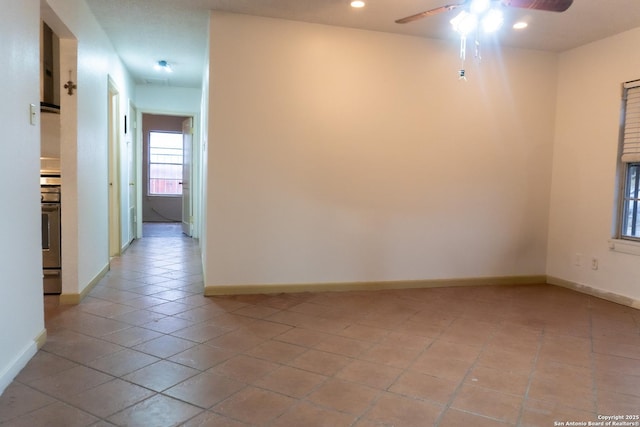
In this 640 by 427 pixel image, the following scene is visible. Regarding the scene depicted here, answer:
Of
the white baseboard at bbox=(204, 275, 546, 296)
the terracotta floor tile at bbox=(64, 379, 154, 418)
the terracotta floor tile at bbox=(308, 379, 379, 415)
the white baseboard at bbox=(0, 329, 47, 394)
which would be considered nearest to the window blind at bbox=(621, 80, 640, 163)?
the white baseboard at bbox=(204, 275, 546, 296)

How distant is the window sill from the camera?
3922 millimetres

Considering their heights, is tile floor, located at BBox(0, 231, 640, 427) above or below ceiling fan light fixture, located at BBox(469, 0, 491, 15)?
below

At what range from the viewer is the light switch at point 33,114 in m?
2.43

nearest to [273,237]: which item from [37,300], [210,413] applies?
[37,300]

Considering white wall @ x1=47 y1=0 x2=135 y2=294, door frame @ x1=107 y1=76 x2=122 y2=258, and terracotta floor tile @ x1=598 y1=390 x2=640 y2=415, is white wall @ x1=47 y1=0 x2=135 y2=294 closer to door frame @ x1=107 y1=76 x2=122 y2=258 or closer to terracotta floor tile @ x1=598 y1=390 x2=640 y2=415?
door frame @ x1=107 y1=76 x2=122 y2=258

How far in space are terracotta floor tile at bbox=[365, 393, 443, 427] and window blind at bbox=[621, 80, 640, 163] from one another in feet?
10.9

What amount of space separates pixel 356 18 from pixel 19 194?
2.93m

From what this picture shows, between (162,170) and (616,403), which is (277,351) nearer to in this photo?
(616,403)

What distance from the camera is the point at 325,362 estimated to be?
8.34 ft

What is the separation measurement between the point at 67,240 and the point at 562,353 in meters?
3.67

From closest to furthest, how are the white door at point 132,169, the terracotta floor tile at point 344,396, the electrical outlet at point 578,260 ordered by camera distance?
1. the terracotta floor tile at point 344,396
2. the electrical outlet at point 578,260
3. the white door at point 132,169

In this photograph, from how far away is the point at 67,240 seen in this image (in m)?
3.46

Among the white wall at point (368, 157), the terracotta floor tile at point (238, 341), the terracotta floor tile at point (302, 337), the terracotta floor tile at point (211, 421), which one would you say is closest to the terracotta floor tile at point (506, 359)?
the terracotta floor tile at point (302, 337)

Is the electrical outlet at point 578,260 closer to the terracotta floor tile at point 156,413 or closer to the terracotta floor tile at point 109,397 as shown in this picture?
→ the terracotta floor tile at point 156,413
